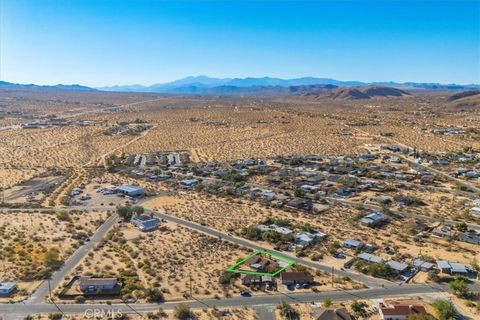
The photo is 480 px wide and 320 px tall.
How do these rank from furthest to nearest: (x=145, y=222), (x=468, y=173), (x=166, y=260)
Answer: (x=468, y=173) → (x=145, y=222) → (x=166, y=260)

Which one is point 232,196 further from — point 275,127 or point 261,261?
point 275,127

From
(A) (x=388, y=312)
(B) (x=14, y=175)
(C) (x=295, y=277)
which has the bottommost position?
Answer: (A) (x=388, y=312)

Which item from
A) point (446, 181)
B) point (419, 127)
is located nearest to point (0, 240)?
point (446, 181)

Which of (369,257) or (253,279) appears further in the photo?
(369,257)

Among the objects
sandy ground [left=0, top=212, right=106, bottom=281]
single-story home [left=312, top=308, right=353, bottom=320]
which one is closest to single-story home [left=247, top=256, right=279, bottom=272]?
single-story home [left=312, top=308, right=353, bottom=320]

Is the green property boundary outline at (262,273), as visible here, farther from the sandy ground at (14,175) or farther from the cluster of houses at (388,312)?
the sandy ground at (14,175)

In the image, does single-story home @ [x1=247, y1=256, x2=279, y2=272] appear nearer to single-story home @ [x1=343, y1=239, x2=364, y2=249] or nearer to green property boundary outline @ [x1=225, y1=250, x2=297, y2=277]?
green property boundary outline @ [x1=225, y1=250, x2=297, y2=277]

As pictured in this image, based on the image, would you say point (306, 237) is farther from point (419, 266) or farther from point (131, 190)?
point (131, 190)

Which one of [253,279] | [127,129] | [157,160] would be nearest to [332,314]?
[253,279]
